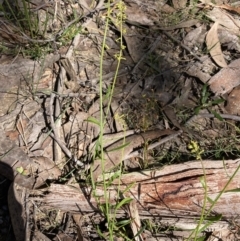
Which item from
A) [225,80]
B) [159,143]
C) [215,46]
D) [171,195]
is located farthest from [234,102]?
[171,195]

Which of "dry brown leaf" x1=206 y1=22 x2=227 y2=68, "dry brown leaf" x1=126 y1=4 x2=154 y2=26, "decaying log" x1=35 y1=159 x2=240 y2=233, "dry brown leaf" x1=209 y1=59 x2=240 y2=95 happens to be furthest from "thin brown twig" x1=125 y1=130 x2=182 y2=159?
"dry brown leaf" x1=126 y1=4 x2=154 y2=26

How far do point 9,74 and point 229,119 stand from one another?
1.20m

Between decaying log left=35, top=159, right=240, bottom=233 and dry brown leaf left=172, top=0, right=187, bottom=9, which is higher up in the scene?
dry brown leaf left=172, top=0, right=187, bottom=9

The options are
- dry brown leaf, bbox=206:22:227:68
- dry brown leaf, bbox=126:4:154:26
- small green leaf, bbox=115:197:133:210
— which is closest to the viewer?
small green leaf, bbox=115:197:133:210

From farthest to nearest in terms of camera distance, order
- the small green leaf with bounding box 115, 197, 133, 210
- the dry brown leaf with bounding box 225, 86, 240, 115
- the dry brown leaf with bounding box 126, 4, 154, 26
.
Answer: the dry brown leaf with bounding box 126, 4, 154, 26
the dry brown leaf with bounding box 225, 86, 240, 115
the small green leaf with bounding box 115, 197, 133, 210

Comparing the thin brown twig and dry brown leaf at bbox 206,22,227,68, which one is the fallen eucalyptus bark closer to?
the thin brown twig

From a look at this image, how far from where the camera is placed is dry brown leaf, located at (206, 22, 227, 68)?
251 centimetres

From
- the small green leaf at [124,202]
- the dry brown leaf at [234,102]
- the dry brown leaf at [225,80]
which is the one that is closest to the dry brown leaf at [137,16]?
the dry brown leaf at [225,80]

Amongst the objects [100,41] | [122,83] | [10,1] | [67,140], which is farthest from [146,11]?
[67,140]

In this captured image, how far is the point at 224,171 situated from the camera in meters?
2.06

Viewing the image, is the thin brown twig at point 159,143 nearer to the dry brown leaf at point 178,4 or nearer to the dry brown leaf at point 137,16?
the dry brown leaf at point 137,16

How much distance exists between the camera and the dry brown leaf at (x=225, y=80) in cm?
243

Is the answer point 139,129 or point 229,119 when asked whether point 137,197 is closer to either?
point 139,129

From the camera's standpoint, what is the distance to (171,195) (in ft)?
6.60
